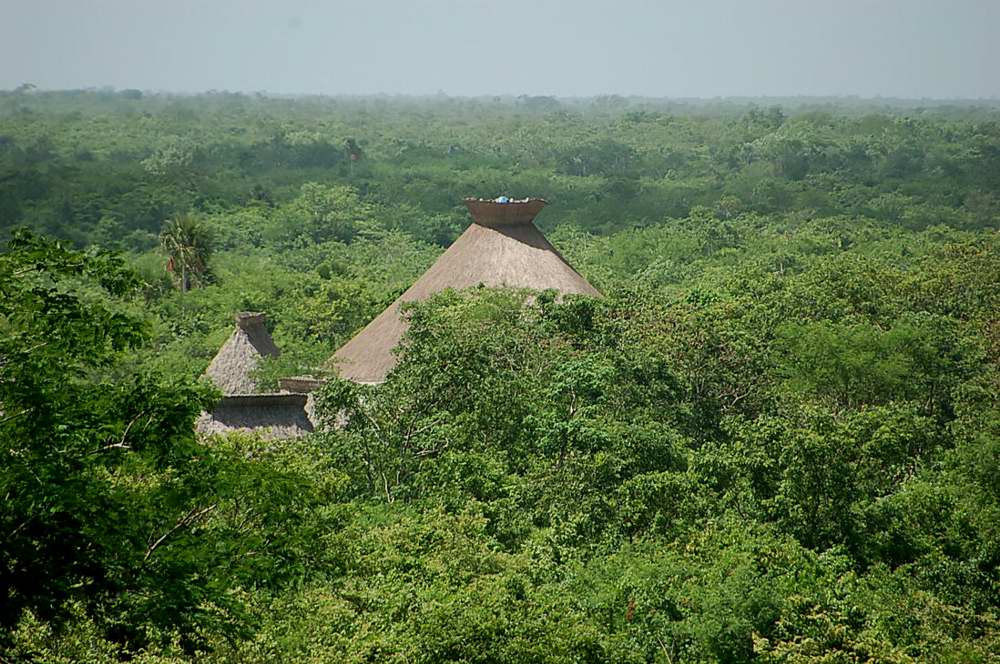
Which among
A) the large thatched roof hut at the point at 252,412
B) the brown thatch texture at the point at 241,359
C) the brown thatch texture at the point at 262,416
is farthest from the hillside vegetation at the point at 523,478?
the brown thatch texture at the point at 262,416

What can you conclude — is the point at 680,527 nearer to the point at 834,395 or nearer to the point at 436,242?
the point at 834,395

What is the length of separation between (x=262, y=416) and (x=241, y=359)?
124 inches

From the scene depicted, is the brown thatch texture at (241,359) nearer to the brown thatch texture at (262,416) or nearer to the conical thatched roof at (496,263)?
the brown thatch texture at (262,416)

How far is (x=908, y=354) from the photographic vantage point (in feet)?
73.5

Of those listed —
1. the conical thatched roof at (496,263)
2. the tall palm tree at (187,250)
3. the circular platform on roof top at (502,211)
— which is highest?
the circular platform on roof top at (502,211)

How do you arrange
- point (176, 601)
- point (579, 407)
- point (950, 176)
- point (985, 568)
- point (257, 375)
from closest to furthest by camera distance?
point (176, 601) < point (985, 568) < point (579, 407) < point (257, 375) < point (950, 176)

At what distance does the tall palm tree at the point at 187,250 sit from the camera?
131ft

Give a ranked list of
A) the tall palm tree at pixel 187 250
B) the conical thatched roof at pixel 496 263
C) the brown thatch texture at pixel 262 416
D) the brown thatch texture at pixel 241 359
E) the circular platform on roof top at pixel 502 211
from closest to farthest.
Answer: the brown thatch texture at pixel 262 416, the brown thatch texture at pixel 241 359, the conical thatched roof at pixel 496 263, the circular platform on roof top at pixel 502 211, the tall palm tree at pixel 187 250

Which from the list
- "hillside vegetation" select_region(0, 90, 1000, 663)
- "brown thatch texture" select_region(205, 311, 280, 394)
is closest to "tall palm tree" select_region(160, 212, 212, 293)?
"hillside vegetation" select_region(0, 90, 1000, 663)

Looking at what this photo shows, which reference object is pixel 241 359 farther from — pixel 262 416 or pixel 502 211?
pixel 502 211

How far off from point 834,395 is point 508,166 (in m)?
81.0

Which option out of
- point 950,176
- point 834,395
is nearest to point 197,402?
point 834,395

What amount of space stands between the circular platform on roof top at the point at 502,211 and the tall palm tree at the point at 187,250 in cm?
1622

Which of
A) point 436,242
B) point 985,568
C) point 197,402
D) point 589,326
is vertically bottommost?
point 436,242
